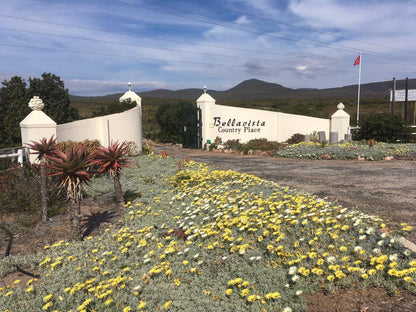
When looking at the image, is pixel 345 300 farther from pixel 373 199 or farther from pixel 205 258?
pixel 373 199

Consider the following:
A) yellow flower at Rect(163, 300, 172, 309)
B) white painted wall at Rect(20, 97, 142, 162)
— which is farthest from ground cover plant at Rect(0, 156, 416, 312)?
white painted wall at Rect(20, 97, 142, 162)

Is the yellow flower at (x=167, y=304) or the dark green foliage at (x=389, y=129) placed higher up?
the dark green foliage at (x=389, y=129)

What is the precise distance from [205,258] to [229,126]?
1518 centimetres

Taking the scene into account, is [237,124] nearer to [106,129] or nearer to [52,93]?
[106,129]

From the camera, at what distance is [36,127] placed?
356 inches

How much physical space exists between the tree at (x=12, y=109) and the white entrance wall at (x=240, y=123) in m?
8.87

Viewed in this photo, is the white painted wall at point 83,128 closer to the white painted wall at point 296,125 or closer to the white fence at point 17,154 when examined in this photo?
the white fence at point 17,154

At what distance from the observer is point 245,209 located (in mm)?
5484

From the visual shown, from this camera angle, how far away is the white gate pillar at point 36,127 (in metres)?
8.98

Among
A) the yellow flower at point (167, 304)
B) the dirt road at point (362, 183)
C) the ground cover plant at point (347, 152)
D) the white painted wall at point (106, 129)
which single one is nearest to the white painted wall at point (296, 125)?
the ground cover plant at point (347, 152)

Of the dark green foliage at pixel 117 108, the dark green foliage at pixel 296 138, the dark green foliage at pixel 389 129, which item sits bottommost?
the dark green foliage at pixel 296 138

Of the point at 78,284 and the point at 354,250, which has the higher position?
the point at 354,250

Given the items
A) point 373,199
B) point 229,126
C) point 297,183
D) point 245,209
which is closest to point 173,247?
point 245,209

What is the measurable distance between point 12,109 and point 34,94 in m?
1.20
